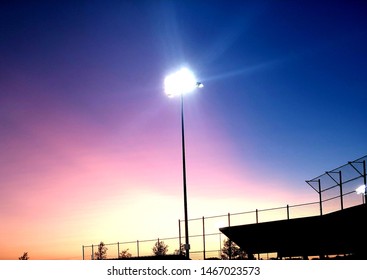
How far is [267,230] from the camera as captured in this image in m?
29.5

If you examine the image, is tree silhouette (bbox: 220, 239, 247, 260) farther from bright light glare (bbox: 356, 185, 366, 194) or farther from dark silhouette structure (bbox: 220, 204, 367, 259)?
bright light glare (bbox: 356, 185, 366, 194)

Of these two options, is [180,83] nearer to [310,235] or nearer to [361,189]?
[361,189]

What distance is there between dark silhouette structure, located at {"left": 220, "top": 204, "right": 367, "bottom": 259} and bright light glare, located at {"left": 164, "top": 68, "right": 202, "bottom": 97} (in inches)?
406

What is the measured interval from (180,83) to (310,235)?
1198 centimetres

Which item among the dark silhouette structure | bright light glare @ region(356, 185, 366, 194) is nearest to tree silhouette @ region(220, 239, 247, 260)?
the dark silhouette structure

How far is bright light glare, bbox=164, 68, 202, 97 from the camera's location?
86.4 ft

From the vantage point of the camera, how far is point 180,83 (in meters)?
26.3

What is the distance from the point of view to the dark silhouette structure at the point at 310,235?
74.9 ft

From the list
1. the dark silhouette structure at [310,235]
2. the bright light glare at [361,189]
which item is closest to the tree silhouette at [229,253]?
the dark silhouette structure at [310,235]

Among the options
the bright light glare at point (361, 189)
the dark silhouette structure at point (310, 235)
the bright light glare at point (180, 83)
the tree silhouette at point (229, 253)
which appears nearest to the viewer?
the bright light glare at point (361, 189)

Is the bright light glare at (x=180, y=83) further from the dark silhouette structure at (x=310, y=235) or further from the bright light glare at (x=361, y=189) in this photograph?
the bright light glare at (x=361, y=189)

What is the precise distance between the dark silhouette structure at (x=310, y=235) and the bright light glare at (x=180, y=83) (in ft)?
33.9
